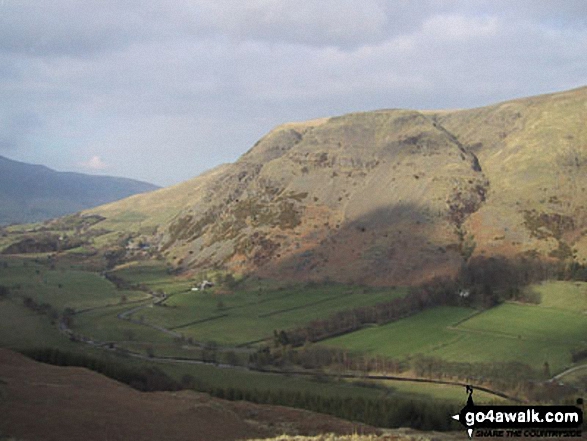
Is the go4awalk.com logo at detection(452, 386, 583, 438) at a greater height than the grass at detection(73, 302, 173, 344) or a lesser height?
greater

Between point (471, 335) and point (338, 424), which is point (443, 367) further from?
point (338, 424)

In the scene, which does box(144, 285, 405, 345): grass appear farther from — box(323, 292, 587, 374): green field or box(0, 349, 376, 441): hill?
box(0, 349, 376, 441): hill

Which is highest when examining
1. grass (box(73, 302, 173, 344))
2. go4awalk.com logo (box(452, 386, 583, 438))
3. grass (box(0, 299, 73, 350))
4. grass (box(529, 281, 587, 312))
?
go4awalk.com logo (box(452, 386, 583, 438))

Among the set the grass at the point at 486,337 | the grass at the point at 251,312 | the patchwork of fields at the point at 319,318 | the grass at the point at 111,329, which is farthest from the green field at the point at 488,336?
the grass at the point at 111,329

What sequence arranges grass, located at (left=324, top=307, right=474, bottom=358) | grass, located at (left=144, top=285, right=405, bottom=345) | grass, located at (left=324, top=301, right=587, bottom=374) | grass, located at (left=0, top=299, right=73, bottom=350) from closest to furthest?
1. grass, located at (left=324, top=301, right=587, bottom=374)
2. grass, located at (left=0, top=299, right=73, bottom=350)
3. grass, located at (left=324, top=307, right=474, bottom=358)
4. grass, located at (left=144, top=285, right=405, bottom=345)

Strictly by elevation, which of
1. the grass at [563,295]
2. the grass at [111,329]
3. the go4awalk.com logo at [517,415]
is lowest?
the grass at [111,329]

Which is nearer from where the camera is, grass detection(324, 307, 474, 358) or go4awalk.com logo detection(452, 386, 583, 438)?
go4awalk.com logo detection(452, 386, 583, 438)

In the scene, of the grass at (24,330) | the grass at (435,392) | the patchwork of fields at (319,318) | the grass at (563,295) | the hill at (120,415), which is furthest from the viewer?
the grass at (563,295)

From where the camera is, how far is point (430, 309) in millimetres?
166250

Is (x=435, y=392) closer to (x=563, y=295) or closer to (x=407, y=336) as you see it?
(x=407, y=336)

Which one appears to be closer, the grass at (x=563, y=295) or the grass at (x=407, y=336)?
the grass at (x=407, y=336)

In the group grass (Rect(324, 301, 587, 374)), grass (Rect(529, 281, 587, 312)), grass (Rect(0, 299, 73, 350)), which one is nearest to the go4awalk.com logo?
grass (Rect(324, 301, 587, 374))

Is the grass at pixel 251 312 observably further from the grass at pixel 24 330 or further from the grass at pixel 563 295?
the grass at pixel 563 295

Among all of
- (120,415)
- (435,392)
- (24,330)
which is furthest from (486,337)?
(24,330)
